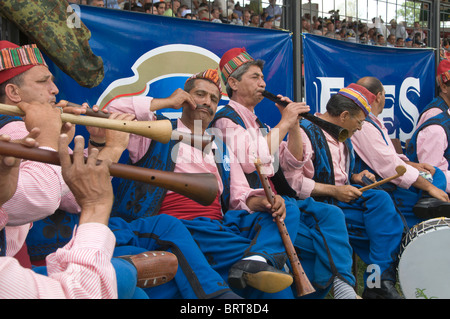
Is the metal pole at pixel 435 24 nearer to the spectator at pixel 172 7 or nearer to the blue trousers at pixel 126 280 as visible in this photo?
the spectator at pixel 172 7

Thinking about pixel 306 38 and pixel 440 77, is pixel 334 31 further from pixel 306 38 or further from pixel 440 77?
pixel 440 77

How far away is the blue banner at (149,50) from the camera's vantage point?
3.83m

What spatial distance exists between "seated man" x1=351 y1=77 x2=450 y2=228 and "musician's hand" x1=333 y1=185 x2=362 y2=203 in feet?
2.13

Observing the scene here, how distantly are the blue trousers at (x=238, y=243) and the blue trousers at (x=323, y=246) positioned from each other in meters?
0.20

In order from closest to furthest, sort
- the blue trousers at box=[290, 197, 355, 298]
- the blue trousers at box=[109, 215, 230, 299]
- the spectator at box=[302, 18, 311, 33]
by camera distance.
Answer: the blue trousers at box=[109, 215, 230, 299] < the blue trousers at box=[290, 197, 355, 298] < the spectator at box=[302, 18, 311, 33]

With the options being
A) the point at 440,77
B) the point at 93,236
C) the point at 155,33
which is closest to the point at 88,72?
the point at 155,33

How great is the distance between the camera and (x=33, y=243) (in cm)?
264

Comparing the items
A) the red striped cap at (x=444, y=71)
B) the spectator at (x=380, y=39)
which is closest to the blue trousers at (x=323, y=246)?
the red striped cap at (x=444, y=71)

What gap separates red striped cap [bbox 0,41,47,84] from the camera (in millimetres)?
2754

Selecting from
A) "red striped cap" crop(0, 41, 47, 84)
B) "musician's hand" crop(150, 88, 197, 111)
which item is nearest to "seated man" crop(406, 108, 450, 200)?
"musician's hand" crop(150, 88, 197, 111)

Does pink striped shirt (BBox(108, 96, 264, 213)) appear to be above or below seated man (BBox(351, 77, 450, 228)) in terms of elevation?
above

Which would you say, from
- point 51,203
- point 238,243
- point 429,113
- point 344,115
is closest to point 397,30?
point 429,113

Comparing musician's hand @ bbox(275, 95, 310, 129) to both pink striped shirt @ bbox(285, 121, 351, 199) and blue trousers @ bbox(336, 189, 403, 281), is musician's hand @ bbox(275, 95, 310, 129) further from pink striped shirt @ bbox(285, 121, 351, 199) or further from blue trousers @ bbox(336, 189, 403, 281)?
blue trousers @ bbox(336, 189, 403, 281)

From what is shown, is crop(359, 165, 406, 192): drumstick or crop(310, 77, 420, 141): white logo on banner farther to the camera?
crop(310, 77, 420, 141): white logo on banner
